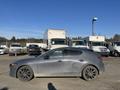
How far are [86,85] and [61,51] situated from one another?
2.49 metres

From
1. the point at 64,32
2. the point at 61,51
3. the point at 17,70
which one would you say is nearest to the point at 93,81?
the point at 61,51

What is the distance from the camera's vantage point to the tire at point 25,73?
1252 centimetres

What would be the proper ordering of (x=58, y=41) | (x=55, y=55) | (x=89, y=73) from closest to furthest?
1. (x=89, y=73)
2. (x=55, y=55)
3. (x=58, y=41)

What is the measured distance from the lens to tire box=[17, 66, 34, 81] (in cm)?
1252

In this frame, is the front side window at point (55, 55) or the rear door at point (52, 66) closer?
the rear door at point (52, 66)

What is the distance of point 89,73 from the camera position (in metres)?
12.7

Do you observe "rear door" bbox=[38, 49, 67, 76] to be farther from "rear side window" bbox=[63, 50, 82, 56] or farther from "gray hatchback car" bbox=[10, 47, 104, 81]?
"rear side window" bbox=[63, 50, 82, 56]

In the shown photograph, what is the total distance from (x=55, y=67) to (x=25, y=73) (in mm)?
1432

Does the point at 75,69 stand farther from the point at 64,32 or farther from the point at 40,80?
the point at 64,32

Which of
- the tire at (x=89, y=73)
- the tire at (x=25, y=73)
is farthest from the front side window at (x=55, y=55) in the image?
the tire at (x=89, y=73)

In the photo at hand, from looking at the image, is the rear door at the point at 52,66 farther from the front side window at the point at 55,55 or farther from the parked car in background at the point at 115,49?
the parked car in background at the point at 115,49

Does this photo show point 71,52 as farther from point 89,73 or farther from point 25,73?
point 25,73

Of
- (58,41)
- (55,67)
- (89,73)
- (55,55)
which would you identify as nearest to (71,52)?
(55,55)

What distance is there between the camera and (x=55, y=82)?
11.8 meters
